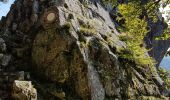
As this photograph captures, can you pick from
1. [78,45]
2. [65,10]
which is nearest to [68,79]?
[78,45]

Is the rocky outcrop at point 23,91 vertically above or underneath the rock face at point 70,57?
underneath

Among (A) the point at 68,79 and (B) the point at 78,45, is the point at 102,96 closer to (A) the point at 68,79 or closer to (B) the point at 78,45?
(A) the point at 68,79

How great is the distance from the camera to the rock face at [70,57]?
17.7m

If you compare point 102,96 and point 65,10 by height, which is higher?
point 65,10

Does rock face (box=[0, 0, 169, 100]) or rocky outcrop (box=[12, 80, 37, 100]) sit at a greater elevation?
rock face (box=[0, 0, 169, 100])

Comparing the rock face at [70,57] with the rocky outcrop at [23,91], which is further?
the rock face at [70,57]

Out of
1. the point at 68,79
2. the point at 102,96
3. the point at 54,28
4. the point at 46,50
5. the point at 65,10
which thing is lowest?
the point at 102,96

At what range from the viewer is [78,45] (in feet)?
61.0

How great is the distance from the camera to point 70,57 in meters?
18.4

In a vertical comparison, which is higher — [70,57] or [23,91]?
[70,57]

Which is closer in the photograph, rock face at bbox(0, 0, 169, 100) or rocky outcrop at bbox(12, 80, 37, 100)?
rocky outcrop at bbox(12, 80, 37, 100)

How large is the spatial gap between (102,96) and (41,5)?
9420 millimetres

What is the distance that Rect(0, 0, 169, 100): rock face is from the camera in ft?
58.2

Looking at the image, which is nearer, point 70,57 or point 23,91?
point 23,91
